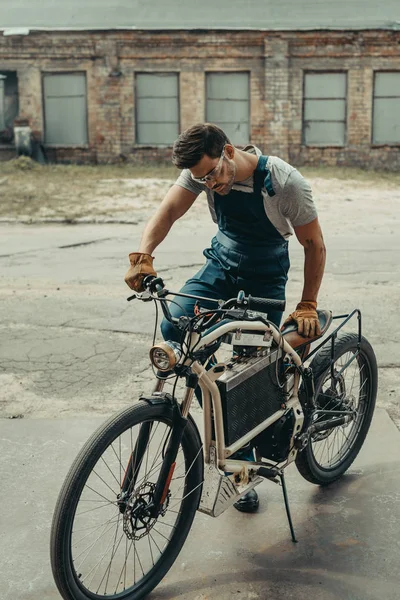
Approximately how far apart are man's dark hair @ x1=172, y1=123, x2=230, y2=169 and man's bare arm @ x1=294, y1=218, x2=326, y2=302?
21.3 inches

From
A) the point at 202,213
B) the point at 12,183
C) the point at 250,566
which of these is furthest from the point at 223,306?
the point at 12,183

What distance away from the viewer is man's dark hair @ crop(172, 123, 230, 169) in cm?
314

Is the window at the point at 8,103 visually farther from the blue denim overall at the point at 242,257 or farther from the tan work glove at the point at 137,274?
the tan work glove at the point at 137,274

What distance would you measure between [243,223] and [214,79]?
2181cm

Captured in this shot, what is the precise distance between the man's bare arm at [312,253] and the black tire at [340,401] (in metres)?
0.38

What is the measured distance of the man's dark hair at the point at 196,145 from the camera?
3141 mm

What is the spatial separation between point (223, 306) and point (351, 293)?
17.2 feet

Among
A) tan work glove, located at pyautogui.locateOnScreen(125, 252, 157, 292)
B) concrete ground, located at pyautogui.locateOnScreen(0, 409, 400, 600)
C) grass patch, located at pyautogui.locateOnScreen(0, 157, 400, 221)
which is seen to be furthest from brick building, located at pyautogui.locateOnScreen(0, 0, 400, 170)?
tan work glove, located at pyautogui.locateOnScreen(125, 252, 157, 292)

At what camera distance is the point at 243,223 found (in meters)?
3.54

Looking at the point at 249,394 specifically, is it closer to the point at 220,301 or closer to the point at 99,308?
the point at 220,301

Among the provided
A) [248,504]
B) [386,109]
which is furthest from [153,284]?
[386,109]

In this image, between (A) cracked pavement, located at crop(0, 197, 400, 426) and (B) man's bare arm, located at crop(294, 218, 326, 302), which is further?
(A) cracked pavement, located at crop(0, 197, 400, 426)

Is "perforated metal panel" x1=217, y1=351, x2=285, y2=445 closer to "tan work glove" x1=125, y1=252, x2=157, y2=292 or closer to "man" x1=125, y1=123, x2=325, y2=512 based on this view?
"man" x1=125, y1=123, x2=325, y2=512

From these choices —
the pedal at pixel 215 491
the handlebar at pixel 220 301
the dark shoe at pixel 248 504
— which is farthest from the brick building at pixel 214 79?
the pedal at pixel 215 491
